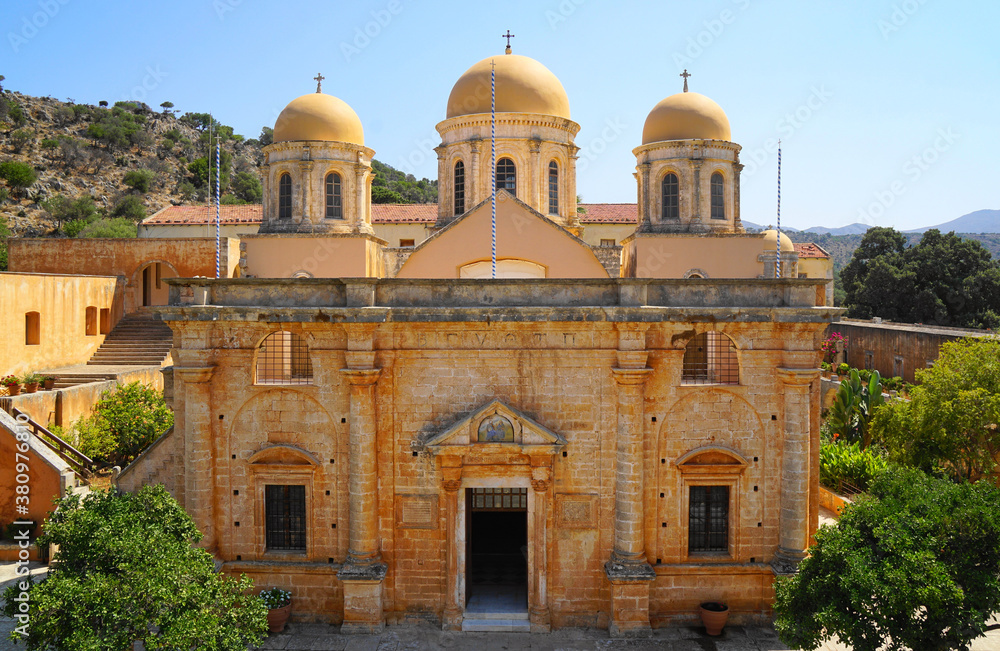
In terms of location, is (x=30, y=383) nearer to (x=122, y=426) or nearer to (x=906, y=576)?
(x=122, y=426)

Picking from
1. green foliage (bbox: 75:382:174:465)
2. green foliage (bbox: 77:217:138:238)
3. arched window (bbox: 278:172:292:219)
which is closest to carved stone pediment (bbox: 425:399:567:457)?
green foliage (bbox: 75:382:174:465)

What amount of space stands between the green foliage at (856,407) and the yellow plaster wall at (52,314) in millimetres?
28941

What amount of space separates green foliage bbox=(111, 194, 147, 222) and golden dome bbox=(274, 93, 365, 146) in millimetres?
36954

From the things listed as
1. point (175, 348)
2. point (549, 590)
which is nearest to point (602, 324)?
point (549, 590)

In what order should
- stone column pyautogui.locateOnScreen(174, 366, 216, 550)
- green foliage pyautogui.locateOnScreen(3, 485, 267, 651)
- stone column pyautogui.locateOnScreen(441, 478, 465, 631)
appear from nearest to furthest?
1. green foliage pyautogui.locateOnScreen(3, 485, 267, 651)
2. stone column pyautogui.locateOnScreen(441, 478, 465, 631)
3. stone column pyautogui.locateOnScreen(174, 366, 216, 550)

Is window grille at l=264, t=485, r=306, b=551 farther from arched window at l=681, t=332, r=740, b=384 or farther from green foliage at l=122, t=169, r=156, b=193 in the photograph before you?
green foliage at l=122, t=169, r=156, b=193

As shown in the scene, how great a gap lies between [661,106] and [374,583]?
1822 centimetres

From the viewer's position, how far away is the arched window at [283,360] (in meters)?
15.0

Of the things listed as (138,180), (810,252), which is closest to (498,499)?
(810,252)

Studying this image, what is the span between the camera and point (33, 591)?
876cm

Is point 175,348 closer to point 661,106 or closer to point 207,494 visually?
point 207,494

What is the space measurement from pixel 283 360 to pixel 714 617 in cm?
1058

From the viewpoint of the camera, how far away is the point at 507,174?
21.1 m

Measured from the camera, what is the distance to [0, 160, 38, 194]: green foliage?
50.9m
